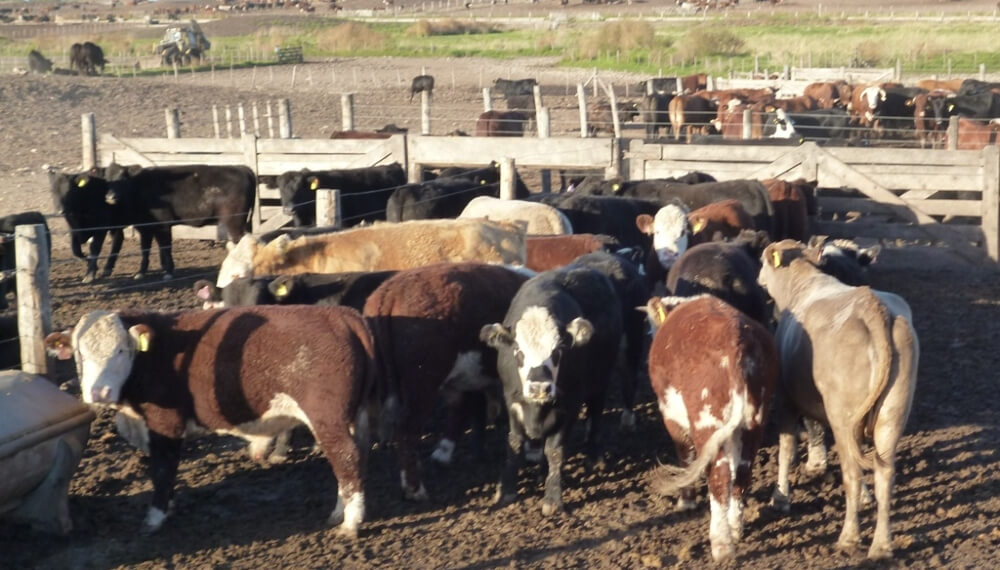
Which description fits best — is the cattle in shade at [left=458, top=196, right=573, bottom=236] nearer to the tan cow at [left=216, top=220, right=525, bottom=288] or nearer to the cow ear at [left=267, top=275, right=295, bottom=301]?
the tan cow at [left=216, top=220, right=525, bottom=288]

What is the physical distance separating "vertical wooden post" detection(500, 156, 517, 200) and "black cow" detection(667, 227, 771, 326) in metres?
4.01

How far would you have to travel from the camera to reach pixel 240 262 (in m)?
9.02

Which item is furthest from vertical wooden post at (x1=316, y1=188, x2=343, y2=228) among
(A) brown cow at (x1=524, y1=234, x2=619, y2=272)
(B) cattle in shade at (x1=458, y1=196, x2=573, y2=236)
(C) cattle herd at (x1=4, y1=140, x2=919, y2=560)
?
(C) cattle herd at (x1=4, y1=140, x2=919, y2=560)

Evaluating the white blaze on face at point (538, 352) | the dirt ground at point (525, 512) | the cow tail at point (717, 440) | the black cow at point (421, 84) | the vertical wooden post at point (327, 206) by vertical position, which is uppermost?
the black cow at point (421, 84)

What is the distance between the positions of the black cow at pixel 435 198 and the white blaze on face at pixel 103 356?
5.92 m

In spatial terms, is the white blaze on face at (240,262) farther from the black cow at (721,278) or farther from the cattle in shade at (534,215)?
the black cow at (721,278)

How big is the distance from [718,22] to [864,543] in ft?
219

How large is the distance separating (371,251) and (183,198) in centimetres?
551

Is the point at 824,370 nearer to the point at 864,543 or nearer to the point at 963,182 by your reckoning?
the point at 864,543

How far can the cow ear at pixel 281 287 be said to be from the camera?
7637mm

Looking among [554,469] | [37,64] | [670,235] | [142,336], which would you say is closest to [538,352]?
[554,469]

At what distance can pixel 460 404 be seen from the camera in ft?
24.3

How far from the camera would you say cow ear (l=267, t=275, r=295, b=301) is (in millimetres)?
7637

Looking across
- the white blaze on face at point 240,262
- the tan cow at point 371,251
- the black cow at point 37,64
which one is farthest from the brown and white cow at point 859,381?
the black cow at point 37,64
